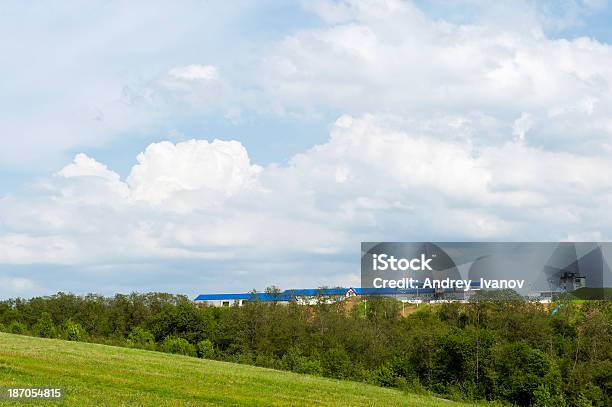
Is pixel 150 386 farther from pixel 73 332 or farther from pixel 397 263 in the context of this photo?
pixel 397 263

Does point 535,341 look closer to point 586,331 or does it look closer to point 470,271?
point 586,331

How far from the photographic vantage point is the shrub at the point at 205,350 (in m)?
128

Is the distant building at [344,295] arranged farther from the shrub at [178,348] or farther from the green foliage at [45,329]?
the green foliage at [45,329]

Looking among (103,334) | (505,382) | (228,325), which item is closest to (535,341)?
(505,382)

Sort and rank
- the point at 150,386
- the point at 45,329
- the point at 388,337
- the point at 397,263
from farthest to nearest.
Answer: the point at 397,263 < the point at 388,337 < the point at 45,329 < the point at 150,386

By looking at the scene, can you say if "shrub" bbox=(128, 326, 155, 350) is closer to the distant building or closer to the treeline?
the treeline

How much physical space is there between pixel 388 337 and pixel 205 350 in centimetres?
3651

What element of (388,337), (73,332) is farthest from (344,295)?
(73,332)

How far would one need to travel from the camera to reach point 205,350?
12938 centimetres

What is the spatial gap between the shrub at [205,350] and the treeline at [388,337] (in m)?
0.20

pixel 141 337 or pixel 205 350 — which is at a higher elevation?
pixel 141 337

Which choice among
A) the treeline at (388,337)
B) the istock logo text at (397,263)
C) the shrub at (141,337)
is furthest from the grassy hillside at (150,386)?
the istock logo text at (397,263)

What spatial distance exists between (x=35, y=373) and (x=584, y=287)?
513 ft

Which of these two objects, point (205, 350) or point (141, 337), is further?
point (141, 337)
